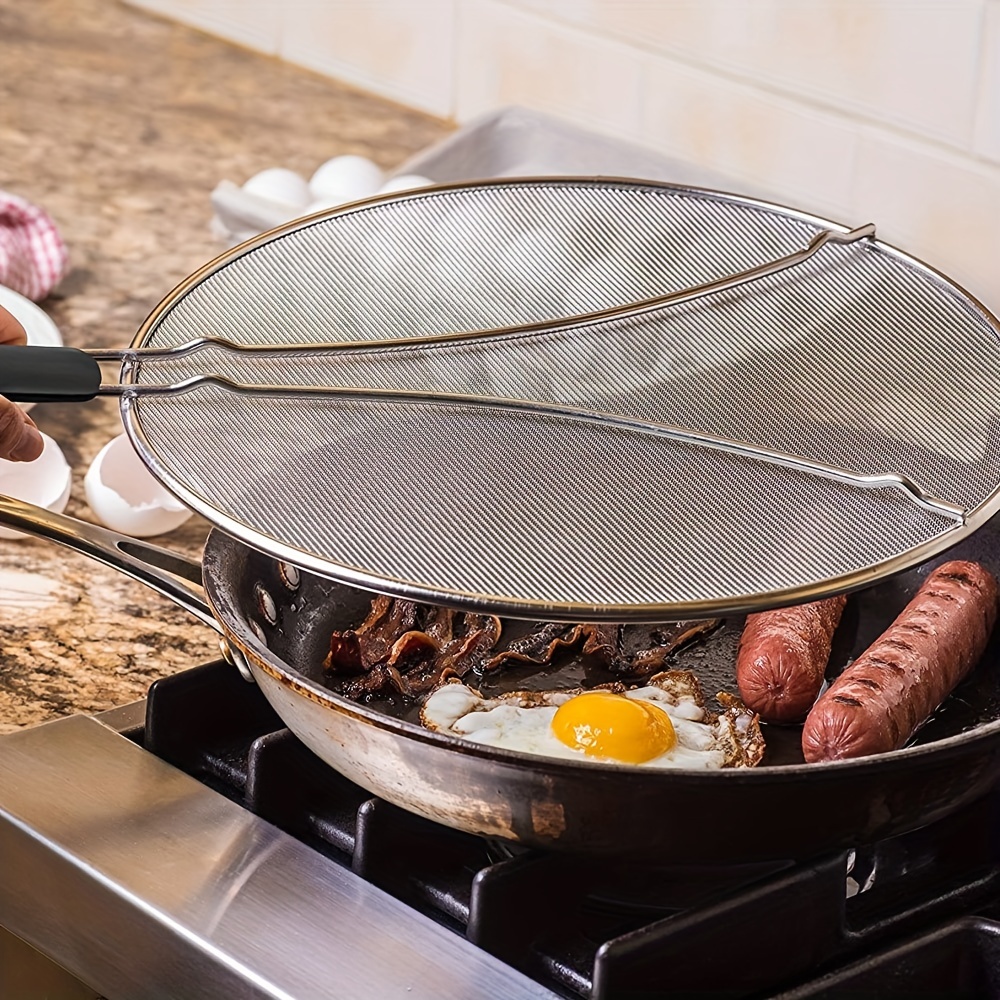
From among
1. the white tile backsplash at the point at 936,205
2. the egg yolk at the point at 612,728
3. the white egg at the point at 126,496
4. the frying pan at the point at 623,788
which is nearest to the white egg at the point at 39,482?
the white egg at the point at 126,496

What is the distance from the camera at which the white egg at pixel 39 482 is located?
51.9 inches

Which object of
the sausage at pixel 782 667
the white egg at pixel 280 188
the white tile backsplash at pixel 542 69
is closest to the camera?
the sausage at pixel 782 667

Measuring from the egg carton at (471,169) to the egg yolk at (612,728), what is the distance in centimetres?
93

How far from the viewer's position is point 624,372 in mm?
1021

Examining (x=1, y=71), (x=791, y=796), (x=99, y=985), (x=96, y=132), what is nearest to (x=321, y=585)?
(x=99, y=985)

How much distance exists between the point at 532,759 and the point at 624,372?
33cm

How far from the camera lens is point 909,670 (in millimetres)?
958

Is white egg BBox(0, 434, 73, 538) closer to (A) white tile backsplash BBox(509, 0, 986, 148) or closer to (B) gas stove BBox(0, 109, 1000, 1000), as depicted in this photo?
(B) gas stove BBox(0, 109, 1000, 1000)

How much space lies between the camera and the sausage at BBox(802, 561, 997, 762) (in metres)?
0.91

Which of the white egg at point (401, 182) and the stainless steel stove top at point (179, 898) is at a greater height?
the white egg at point (401, 182)

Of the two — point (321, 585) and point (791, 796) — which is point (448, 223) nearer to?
point (321, 585)

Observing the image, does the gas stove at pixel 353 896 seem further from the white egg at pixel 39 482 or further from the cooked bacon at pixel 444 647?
the white egg at pixel 39 482

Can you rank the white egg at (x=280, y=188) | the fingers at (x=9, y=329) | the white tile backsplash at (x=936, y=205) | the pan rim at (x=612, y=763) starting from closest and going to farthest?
the pan rim at (x=612, y=763) < the fingers at (x=9, y=329) < the white tile backsplash at (x=936, y=205) < the white egg at (x=280, y=188)

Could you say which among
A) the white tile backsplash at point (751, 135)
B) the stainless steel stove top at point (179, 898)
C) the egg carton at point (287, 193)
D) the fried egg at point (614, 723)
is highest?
the white tile backsplash at point (751, 135)
